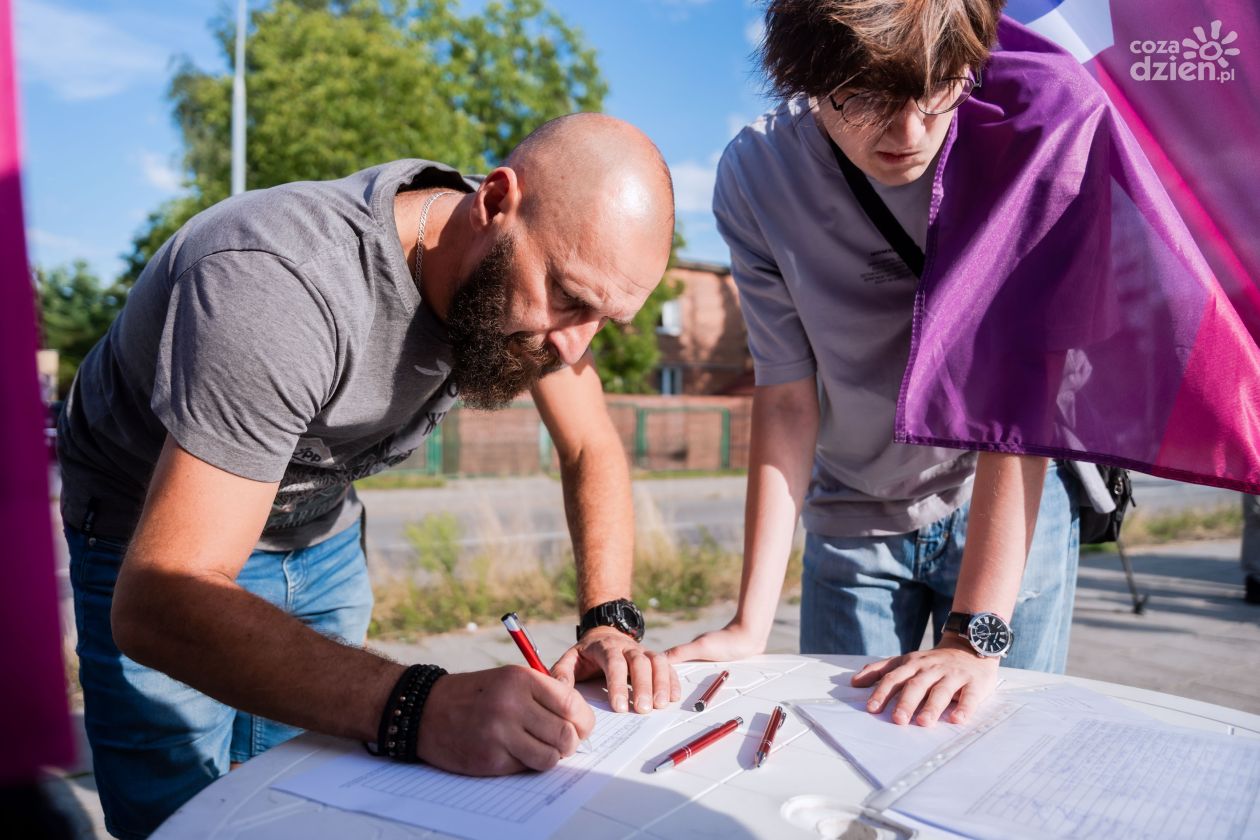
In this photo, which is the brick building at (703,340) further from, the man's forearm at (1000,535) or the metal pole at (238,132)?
the man's forearm at (1000,535)

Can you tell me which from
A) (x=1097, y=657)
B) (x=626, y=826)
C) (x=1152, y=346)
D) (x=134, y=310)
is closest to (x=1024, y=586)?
(x=1152, y=346)

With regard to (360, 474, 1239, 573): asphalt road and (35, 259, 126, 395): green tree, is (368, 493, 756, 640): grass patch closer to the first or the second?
(360, 474, 1239, 573): asphalt road

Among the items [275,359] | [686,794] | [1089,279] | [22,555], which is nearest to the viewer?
[22,555]

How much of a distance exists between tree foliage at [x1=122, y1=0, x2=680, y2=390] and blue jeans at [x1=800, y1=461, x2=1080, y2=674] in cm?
1434

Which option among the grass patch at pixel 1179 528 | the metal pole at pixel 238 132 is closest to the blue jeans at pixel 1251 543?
the grass patch at pixel 1179 528

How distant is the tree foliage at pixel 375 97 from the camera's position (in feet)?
56.0

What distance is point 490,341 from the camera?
1.85 m

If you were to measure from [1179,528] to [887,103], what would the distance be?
963 centimetres

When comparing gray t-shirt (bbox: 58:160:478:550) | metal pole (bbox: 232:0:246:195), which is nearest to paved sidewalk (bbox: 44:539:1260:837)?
gray t-shirt (bbox: 58:160:478:550)

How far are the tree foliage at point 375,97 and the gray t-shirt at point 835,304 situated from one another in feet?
46.5

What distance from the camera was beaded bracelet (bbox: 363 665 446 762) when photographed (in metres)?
1.36

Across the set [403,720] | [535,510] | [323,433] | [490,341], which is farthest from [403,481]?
[403,720]

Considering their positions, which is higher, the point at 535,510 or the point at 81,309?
the point at 81,309

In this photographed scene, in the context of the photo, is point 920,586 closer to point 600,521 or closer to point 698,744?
point 600,521
